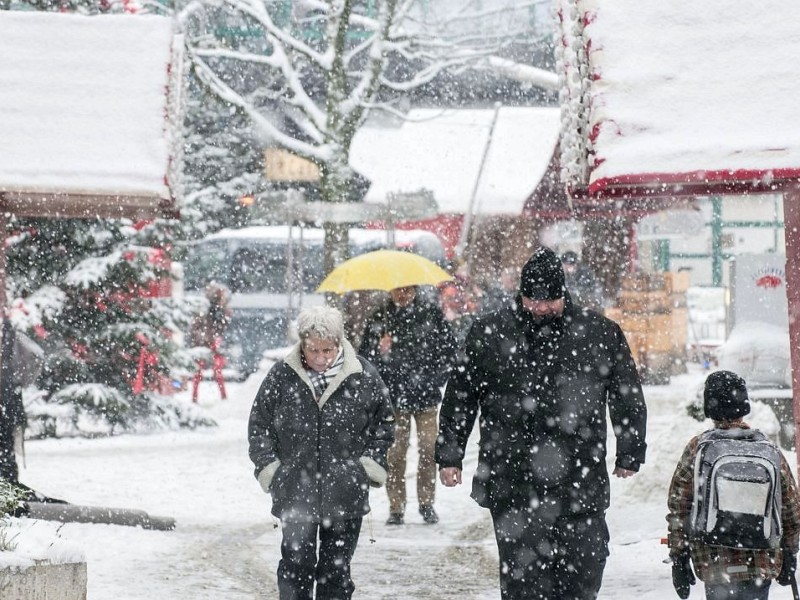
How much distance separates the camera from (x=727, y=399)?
4668 mm

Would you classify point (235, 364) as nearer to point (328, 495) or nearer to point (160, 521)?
point (160, 521)

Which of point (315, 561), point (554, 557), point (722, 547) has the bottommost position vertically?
point (315, 561)

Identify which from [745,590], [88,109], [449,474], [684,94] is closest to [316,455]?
[449,474]

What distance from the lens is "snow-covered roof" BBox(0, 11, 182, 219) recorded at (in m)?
7.39

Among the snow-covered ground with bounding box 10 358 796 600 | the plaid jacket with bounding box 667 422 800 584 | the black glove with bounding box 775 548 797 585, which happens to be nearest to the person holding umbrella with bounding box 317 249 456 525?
the snow-covered ground with bounding box 10 358 796 600

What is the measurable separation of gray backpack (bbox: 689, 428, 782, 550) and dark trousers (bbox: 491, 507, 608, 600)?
544mm

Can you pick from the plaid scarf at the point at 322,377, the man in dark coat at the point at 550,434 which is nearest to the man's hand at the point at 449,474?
the man in dark coat at the point at 550,434

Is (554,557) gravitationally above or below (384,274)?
below

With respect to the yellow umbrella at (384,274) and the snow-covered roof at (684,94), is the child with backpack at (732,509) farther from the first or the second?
the yellow umbrella at (384,274)

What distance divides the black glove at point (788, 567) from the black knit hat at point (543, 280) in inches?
55.4

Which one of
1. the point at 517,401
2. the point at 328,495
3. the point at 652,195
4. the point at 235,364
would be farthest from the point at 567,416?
the point at 235,364

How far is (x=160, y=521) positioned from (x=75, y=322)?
7.60 metres

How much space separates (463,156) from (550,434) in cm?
2175

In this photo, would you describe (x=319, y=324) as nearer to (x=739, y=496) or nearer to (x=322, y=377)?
(x=322, y=377)
